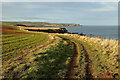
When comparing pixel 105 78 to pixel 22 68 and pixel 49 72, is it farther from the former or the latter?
pixel 22 68

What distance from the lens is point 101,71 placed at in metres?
10.1

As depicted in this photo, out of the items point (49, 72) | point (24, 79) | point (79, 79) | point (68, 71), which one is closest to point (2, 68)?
point (24, 79)

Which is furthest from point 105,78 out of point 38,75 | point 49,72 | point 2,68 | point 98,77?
point 2,68

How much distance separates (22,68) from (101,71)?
7.48 metres

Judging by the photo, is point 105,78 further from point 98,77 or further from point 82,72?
point 82,72

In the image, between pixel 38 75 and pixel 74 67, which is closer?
pixel 38 75

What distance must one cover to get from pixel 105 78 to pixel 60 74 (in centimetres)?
376

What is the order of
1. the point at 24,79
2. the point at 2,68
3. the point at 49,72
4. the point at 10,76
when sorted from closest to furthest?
the point at 24,79 → the point at 10,76 → the point at 49,72 → the point at 2,68

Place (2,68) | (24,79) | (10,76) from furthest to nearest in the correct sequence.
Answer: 1. (2,68)
2. (10,76)
3. (24,79)

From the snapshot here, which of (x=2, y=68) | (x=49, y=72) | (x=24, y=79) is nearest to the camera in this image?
(x=24, y=79)

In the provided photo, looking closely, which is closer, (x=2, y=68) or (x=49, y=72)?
(x=49, y=72)

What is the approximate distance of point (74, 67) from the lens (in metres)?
10.7

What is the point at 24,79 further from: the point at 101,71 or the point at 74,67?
the point at 101,71

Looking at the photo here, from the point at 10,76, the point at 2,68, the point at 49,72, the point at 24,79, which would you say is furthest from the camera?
the point at 2,68
